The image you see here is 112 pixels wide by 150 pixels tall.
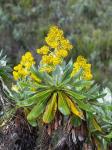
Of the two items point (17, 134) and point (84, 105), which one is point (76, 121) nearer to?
point (84, 105)

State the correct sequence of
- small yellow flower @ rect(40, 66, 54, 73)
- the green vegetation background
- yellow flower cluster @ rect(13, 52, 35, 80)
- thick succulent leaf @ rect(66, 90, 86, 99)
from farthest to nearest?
Answer: the green vegetation background < yellow flower cluster @ rect(13, 52, 35, 80) < small yellow flower @ rect(40, 66, 54, 73) < thick succulent leaf @ rect(66, 90, 86, 99)

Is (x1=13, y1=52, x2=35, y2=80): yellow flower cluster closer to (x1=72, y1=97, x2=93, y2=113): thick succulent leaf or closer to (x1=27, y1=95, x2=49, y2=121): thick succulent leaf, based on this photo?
(x1=27, y1=95, x2=49, y2=121): thick succulent leaf

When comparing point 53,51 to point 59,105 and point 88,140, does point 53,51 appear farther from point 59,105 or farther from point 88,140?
point 88,140

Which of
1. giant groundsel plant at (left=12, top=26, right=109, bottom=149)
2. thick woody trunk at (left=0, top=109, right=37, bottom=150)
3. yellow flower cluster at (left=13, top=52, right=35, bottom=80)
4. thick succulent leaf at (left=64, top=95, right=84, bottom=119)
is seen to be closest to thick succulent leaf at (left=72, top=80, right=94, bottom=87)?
giant groundsel plant at (left=12, top=26, right=109, bottom=149)

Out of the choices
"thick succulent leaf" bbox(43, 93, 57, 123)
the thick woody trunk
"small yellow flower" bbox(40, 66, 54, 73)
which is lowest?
the thick woody trunk

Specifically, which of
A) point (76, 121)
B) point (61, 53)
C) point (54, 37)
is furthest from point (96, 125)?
point (54, 37)

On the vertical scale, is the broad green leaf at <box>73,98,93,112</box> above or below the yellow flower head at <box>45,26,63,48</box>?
below

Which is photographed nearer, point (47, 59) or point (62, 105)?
point (62, 105)
